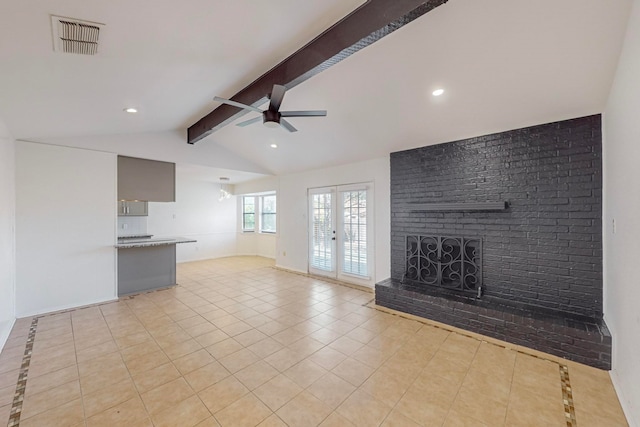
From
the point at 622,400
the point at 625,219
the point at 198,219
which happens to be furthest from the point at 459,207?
the point at 198,219

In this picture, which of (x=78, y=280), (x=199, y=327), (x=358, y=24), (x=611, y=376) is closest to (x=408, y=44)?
(x=358, y=24)

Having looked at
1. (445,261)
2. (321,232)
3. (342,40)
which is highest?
(342,40)

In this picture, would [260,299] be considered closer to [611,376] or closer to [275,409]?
[275,409]

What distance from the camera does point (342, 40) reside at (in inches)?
82.9

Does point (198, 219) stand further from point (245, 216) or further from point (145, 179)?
point (145, 179)

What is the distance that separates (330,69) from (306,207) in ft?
12.3

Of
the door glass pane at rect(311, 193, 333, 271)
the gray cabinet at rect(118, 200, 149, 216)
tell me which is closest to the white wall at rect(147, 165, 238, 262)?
the gray cabinet at rect(118, 200, 149, 216)

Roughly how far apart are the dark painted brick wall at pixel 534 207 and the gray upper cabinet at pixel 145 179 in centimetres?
486

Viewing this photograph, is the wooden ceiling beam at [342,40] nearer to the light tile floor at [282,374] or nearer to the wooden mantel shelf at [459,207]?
the wooden mantel shelf at [459,207]

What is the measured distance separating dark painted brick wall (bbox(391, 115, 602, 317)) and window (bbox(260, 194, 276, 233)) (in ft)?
18.5

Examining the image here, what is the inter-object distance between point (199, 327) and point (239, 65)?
3.18 meters

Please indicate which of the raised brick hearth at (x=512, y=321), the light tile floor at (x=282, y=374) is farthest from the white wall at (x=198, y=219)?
the raised brick hearth at (x=512, y=321)

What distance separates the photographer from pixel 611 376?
2.31 meters

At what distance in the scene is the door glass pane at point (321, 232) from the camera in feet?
18.9
